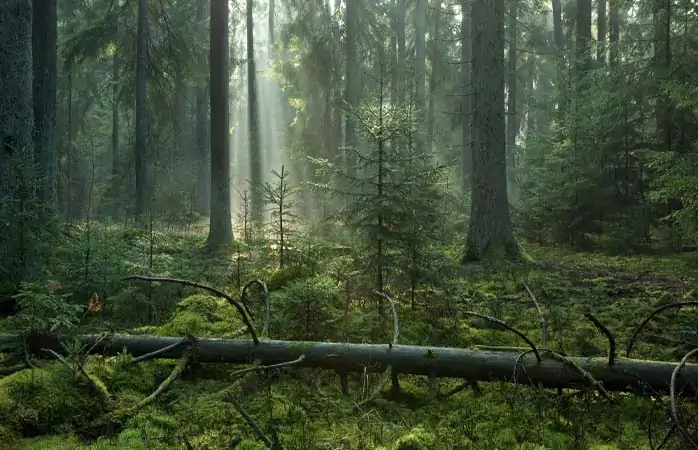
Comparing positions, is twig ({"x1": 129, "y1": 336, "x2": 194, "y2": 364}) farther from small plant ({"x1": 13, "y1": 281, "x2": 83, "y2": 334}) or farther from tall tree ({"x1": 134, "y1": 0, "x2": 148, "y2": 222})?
tall tree ({"x1": 134, "y1": 0, "x2": 148, "y2": 222})

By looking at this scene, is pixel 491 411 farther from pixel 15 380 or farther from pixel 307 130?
pixel 307 130

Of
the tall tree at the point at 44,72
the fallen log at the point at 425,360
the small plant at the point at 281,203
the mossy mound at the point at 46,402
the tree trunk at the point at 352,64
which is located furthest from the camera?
the tree trunk at the point at 352,64

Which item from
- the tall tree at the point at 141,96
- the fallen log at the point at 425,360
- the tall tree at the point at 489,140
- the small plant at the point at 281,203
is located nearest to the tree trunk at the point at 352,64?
the tall tree at the point at 141,96

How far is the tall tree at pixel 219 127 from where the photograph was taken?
510 inches

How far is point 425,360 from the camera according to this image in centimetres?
438

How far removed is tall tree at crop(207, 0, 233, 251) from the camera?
1296cm

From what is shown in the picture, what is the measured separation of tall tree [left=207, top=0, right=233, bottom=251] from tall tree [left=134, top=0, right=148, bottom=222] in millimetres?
4811

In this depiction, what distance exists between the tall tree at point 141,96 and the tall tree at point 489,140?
1112 centimetres

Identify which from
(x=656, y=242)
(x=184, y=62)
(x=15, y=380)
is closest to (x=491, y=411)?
(x=15, y=380)

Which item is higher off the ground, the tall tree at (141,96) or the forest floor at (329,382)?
the tall tree at (141,96)

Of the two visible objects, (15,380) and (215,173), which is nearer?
(15,380)

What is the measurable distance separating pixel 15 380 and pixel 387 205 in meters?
4.02

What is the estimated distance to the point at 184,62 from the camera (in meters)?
17.5

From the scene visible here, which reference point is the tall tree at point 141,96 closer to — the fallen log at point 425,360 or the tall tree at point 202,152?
the tall tree at point 202,152
